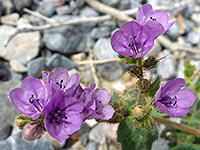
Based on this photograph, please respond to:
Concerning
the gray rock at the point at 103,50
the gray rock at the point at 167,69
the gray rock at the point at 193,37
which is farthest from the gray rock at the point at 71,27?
the gray rock at the point at 193,37

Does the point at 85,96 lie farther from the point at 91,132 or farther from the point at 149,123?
the point at 91,132

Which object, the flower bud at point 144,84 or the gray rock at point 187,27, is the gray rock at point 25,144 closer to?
the flower bud at point 144,84

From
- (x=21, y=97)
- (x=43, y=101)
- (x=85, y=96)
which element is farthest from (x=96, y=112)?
(x=21, y=97)

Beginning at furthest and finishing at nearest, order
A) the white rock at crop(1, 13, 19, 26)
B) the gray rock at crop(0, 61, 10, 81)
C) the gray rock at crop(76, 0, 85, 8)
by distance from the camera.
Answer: the gray rock at crop(76, 0, 85, 8) < the white rock at crop(1, 13, 19, 26) < the gray rock at crop(0, 61, 10, 81)

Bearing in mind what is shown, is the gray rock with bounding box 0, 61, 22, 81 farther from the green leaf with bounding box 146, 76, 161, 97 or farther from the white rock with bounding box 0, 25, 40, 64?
the green leaf with bounding box 146, 76, 161, 97

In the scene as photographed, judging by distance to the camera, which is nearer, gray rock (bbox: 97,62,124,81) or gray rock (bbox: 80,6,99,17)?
gray rock (bbox: 97,62,124,81)

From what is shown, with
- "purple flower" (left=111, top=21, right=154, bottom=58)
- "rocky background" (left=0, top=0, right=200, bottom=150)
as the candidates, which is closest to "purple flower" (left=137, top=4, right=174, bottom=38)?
"purple flower" (left=111, top=21, right=154, bottom=58)
